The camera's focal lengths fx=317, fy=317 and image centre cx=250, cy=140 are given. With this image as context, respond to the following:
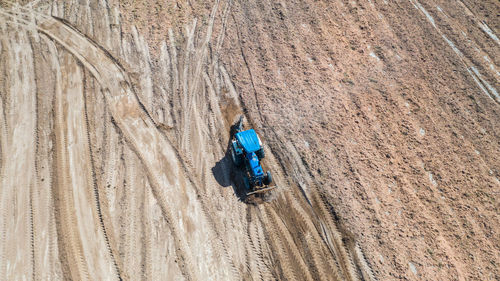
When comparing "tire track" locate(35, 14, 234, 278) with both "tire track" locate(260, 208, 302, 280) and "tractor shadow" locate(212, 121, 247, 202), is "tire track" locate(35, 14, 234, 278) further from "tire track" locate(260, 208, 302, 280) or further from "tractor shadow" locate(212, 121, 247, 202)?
"tire track" locate(260, 208, 302, 280)

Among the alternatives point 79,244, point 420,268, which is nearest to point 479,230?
point 420,268

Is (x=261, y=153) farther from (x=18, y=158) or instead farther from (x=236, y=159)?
(x=18, y=158)

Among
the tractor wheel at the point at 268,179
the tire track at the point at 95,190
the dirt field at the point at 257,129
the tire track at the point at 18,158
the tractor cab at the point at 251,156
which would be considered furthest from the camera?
the tractor wheel at the point at 268,179

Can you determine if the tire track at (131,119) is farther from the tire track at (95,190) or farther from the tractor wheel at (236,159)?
the tractor wheel at (236,159)

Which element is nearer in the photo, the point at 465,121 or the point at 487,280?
the point at 487,280

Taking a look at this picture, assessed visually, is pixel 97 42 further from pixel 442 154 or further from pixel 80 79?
pixel 442 154

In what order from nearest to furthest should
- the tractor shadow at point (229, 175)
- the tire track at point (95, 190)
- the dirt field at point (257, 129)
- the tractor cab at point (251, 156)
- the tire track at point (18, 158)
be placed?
1. the tire track at point (18, 158)
2. the tire track at point (95, 190)
3. the dirt field at point (257, 129)
4. the tractor cab at point (251, 156)
5. the tractor shadow at point (229, 175)

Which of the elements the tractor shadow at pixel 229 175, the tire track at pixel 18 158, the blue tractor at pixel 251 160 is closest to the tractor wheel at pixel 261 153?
the blue tractor at pixel 251 160
